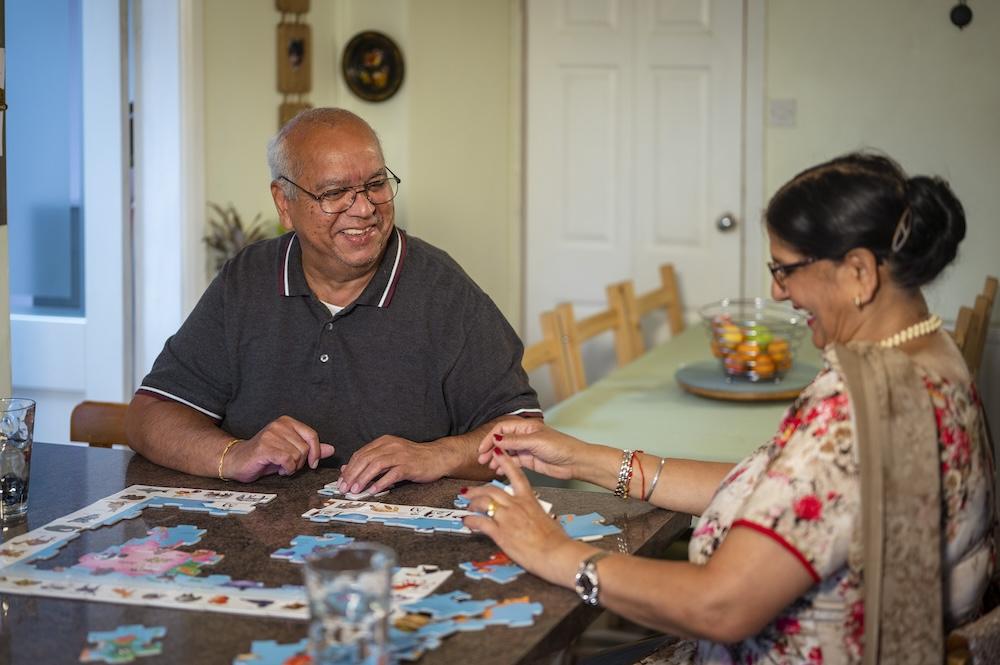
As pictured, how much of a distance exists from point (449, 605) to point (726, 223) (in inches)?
150

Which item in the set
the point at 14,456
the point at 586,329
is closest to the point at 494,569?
the point at 14,456

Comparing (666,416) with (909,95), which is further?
(909,95)

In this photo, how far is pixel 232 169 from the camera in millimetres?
4199

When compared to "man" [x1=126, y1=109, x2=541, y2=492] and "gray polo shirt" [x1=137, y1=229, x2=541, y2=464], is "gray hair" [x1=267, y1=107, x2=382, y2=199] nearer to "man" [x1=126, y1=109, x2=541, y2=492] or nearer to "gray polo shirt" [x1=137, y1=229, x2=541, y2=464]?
Result: "man" [x1=126, y1=109, x2=541, y2=492]

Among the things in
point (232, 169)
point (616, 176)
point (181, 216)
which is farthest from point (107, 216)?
point (616, 176)

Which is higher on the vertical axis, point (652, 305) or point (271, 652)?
point (652, 305)

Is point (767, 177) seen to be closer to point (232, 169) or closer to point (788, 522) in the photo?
point (232, 169)

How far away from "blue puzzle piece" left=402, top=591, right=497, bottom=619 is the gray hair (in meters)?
1.06

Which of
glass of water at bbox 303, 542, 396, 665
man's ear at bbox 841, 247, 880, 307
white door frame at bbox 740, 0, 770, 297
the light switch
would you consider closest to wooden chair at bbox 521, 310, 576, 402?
man's ear at bbox 841, 247, 880, 307

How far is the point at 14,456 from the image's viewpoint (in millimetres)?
1854

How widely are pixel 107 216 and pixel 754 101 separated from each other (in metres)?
2.64

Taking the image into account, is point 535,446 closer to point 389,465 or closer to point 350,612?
point 389,465

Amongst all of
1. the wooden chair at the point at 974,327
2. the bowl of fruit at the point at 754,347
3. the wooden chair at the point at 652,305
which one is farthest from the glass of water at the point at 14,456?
the wooden chair at the point at 652,305

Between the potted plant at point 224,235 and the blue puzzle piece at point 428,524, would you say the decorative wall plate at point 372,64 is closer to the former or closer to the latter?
the potted plant at point 224,235
